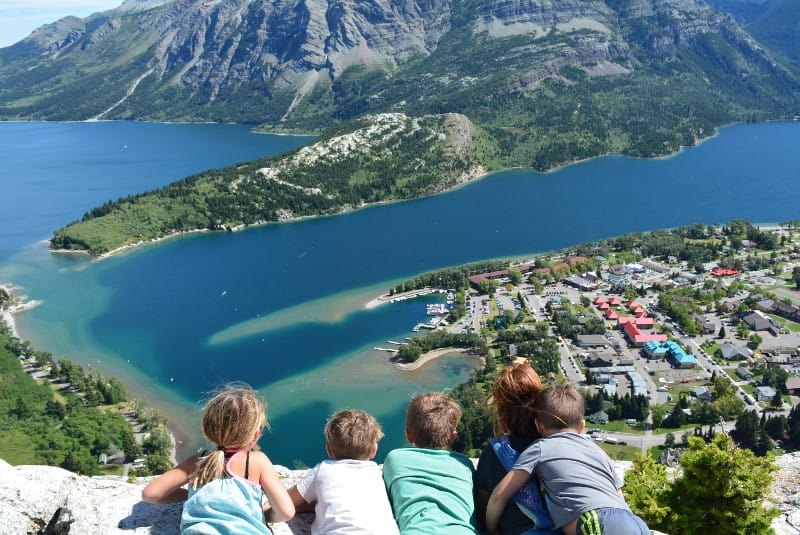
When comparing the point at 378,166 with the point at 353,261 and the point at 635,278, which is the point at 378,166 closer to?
the point at 353,261

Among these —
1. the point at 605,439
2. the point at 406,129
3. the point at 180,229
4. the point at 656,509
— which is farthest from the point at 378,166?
the point at 656,509

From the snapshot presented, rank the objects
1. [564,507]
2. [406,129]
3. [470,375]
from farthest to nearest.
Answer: [406,129] < [470,375] < [564,507]

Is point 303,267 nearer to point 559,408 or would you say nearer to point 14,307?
point 14,307

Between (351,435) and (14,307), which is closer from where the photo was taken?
(351,435)

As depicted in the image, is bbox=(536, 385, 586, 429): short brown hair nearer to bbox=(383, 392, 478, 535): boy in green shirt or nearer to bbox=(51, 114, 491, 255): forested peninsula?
bbox=(383, 392, 478, 535): boy in green shirt

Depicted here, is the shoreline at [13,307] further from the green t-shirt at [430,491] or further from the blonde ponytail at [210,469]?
the green t-shirt at [430,491]

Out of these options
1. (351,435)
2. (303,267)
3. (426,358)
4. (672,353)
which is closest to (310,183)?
(303,267)
